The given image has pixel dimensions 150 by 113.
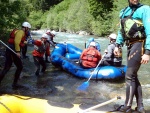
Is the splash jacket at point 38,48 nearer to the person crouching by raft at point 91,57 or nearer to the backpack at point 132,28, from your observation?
the person crouching by raft at point 91,57

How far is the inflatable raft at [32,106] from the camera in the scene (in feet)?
12.0

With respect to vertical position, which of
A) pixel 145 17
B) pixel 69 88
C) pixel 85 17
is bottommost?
pixel 69 88

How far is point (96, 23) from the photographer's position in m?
29.4

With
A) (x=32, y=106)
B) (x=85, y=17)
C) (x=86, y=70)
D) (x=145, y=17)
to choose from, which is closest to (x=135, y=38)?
(x=145, y=17)

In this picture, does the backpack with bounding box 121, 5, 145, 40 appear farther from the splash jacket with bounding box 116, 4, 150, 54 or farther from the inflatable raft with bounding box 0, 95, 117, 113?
the inflatable raft with bounding box 0, 95, 117, 113

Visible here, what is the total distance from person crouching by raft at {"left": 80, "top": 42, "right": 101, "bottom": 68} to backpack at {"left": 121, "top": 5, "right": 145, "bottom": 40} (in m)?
3.92

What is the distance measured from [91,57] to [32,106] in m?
4.02

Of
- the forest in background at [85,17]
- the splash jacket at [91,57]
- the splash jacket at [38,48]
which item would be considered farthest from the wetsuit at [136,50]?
the forest in background at [85,17]

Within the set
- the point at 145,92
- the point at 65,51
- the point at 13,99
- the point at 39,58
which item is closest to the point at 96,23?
the point at 65,51

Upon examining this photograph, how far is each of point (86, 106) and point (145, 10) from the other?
156cm

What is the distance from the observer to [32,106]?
3.85 m

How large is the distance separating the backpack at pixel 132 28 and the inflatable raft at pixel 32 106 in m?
1.15

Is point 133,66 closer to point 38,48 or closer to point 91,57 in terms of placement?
point 91,57

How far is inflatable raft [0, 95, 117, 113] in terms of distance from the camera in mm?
3654
